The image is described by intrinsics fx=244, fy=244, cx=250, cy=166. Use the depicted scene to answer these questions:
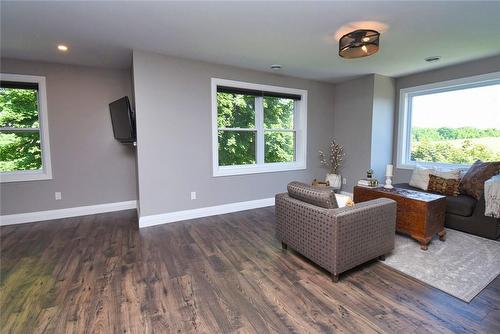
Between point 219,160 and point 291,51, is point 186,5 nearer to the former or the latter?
point 291,51

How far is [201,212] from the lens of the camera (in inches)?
152

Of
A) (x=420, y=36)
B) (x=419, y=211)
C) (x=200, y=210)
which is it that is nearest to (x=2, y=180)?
(x=200, y=210)

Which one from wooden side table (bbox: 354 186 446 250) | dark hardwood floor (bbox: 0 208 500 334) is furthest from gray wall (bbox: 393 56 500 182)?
dark hardwood floor (bbox: 0 208 500 334)

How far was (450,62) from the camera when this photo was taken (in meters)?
3.66

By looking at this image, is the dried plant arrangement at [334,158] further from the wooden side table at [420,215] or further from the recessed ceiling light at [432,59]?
the wooden side table at [420,215]

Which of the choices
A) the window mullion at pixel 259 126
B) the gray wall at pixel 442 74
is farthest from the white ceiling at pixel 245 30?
the window mullion at pixel 259 126

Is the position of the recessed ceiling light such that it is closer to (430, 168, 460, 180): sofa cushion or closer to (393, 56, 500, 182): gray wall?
(393, 56, 500, 182): gray wall

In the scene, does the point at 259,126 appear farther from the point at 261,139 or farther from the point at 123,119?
the point at 123,119

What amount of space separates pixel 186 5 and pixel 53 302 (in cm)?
261

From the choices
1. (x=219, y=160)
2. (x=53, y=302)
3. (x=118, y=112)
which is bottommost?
(x=53, y=302)

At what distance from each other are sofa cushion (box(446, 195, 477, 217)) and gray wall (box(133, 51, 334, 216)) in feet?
9.32

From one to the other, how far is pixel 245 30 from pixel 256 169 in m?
2.32

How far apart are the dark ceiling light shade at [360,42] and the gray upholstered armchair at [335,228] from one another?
151 centimetres

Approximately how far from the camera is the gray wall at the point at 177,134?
3326mm
